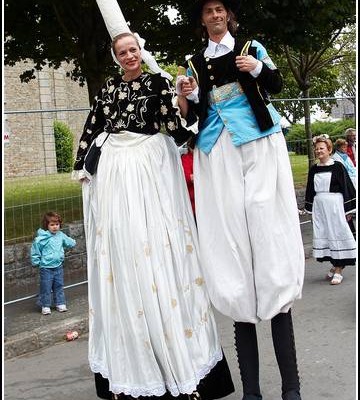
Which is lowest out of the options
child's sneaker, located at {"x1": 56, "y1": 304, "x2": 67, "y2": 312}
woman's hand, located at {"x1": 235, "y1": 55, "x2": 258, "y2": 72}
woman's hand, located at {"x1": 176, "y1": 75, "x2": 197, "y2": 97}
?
child's sneaker, located at {"x1": 56, "y1": 304, "x2": 67, "y2": 312}

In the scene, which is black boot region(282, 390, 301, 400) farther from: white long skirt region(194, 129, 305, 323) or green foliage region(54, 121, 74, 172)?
green foliage region(54, 121, 74, 172)

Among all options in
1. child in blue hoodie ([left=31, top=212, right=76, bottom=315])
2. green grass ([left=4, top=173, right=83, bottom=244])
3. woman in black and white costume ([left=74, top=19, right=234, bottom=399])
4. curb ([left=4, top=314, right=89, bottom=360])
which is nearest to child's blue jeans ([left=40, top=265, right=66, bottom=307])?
child in blue hoodie ([left=31, top=212, right=76, bottom=315])

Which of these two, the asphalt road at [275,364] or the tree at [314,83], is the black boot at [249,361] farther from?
the tree at [314,83]

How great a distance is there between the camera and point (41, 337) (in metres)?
5.65

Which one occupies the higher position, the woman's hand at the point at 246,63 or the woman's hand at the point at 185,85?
the woman's hand at the point at 246,63

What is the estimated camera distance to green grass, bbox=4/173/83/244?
6.84m

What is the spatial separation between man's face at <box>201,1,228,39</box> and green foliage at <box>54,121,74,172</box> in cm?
331

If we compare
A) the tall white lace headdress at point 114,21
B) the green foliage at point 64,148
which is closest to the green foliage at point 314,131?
the green foliage at point 64,148

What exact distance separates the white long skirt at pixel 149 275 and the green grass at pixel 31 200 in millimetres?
3089

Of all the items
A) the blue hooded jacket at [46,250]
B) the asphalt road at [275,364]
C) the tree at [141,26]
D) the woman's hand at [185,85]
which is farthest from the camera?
the tree at [141,26]

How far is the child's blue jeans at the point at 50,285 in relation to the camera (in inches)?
246

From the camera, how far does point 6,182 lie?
23.1 feet

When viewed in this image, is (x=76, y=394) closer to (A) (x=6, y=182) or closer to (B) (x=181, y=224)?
(B) (x=181, y=224)

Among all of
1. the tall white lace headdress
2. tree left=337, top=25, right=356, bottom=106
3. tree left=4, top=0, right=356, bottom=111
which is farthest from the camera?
tree left=337, top=25, right=356, bottom=106
